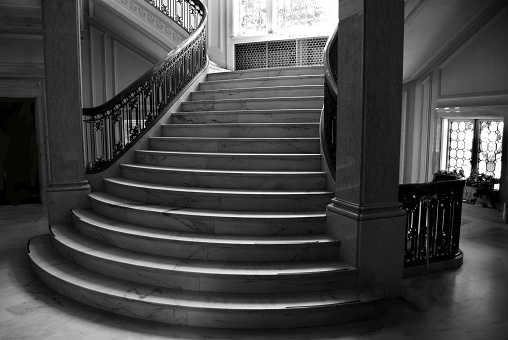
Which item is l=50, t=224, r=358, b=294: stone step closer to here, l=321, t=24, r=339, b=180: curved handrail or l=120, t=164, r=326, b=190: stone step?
l=120, t=164, r=326, b=190: stone step

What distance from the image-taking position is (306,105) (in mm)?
6742

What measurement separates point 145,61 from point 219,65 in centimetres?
186

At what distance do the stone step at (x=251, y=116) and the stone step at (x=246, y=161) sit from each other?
108cm

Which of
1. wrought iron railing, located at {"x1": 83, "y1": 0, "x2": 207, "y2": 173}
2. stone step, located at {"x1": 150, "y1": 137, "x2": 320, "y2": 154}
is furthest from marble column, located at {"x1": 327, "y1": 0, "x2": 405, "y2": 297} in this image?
wrought iron railing, located at {"x1": 83, "y1": 0, "x2": 207, "y2": 173}

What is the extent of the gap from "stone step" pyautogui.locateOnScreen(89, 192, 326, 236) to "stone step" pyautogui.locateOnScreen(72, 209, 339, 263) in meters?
0.07

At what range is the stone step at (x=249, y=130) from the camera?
6.02 m

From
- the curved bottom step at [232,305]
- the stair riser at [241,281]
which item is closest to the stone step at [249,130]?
the stair riser at [241,281]

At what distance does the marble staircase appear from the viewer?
3.78m

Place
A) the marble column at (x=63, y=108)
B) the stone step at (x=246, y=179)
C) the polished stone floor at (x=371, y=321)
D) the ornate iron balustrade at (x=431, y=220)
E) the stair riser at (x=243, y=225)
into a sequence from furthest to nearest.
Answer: the marble column at (x=63, y=108), the stone step at (x=246, y=179), the ornate iron balustrade at (x=431, y=220), the stair riser at (x=243, y=225), the polished stone floor at (x=371, y=321)

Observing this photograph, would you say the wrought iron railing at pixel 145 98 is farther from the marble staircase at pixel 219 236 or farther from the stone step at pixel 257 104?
the stone step at pixel 257 104

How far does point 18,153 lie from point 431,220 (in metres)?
8.25

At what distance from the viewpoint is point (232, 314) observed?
3.61m

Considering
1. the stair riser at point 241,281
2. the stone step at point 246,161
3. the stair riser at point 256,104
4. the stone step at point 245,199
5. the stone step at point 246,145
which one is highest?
the stair riser at point 256,104

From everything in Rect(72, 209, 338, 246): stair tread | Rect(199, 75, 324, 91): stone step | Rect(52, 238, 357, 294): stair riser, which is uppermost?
Rect(199, 75, 324, 91): stone step
